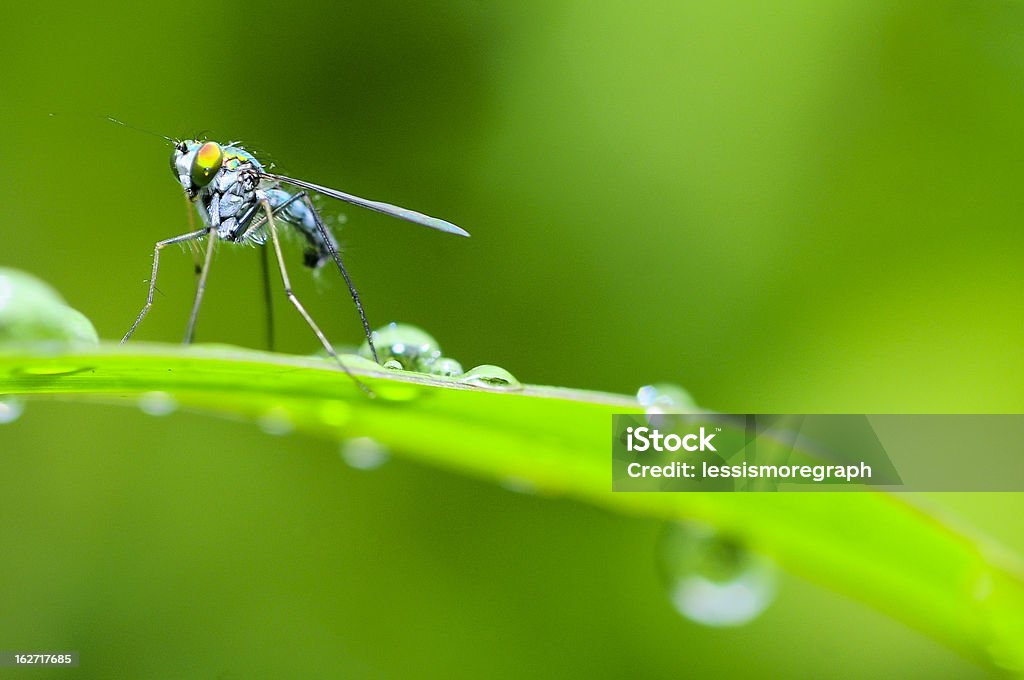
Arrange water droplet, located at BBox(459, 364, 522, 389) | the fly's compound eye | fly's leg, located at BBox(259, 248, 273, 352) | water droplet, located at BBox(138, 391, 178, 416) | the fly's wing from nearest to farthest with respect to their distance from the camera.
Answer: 1. water droplet, located at BBox(138, 391, 178, 416)
2. water droplet, located at BBox(459, 364, 522, 389)
3. the fly's wing
4. the fly's compound eye
5. fly's leg, located at BBox(259, 248, 273, 352)

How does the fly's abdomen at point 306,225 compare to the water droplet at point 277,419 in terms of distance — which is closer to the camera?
the water droplet at point 277,419

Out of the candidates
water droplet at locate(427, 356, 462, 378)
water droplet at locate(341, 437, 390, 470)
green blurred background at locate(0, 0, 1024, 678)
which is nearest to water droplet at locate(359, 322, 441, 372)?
water droplet at locate(427, 356, 462, 378)

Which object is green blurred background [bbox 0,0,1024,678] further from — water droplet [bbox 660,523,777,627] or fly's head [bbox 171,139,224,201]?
water droplet [bbox 660,523,777,627]

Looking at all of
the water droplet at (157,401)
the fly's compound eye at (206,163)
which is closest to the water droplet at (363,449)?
the water droplet at (157,401)

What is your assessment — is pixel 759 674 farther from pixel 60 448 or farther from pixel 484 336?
pixel 60 448

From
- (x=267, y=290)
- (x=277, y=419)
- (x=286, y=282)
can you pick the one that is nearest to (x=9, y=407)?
(x=277, y=419)

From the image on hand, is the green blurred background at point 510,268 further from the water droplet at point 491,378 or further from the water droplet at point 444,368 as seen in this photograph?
the water droplet at point 491,378
